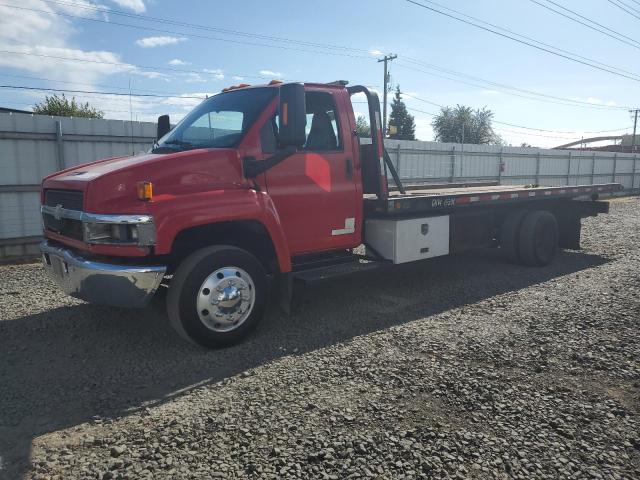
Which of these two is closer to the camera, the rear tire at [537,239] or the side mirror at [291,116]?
the side mirror at [291,116]

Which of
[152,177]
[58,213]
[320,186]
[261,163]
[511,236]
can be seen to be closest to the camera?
[152,177]

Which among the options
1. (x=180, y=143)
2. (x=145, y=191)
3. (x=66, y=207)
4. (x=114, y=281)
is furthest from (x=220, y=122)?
(x=114, y=281)

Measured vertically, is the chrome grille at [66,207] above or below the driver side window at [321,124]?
below

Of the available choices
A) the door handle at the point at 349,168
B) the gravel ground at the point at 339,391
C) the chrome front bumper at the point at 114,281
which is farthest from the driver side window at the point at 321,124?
the chrome front bumper at the point at 114,281

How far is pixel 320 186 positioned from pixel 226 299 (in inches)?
63.0

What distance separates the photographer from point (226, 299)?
4500mm

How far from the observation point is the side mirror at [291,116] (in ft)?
14.8

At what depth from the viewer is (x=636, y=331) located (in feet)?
16.3

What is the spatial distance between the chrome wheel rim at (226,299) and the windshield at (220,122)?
4.12ft

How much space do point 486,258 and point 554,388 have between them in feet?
18.1

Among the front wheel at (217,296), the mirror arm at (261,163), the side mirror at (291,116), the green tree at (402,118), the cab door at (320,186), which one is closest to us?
the front wheel at (217,296)

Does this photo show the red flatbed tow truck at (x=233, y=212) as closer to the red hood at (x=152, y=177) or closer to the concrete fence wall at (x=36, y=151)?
the red hood at (x=152, y=177)

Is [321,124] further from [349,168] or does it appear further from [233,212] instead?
[233,212]

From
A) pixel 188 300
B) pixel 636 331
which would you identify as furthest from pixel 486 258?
pixel 188 300
